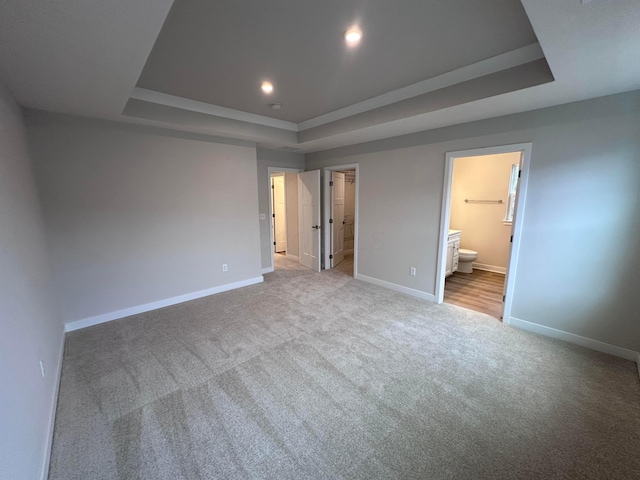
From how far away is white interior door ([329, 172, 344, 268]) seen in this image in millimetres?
5457

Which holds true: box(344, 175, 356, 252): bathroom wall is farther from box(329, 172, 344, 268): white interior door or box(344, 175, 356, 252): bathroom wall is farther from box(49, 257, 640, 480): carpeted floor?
box(49, 257, 640, 480): carpeted floor

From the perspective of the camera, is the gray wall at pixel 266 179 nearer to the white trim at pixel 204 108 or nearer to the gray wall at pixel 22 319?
the white trim at pixel 204 108

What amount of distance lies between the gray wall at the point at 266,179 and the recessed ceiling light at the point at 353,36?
3.11 meters

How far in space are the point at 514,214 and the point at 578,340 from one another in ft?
4.77

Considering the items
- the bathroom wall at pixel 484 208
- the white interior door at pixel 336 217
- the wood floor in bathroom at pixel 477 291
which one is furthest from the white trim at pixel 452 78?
the wood floor in bathroom at pixel 477 291

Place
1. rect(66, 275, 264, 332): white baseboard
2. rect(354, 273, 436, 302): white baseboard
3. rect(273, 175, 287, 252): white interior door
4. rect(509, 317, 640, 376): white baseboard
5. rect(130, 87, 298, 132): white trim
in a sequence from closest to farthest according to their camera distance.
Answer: rect(509, 317, 640, 376): white baseboard < rect(130, 87, 298, 132): white trim < rect(66, 275, 264, 332): white baseboard < rect(354, 273, 436, 302): white baseboard < rect(273, 175, 287, 252): white interior door

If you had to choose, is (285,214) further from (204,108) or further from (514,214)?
(514,214)

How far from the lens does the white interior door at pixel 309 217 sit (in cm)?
526

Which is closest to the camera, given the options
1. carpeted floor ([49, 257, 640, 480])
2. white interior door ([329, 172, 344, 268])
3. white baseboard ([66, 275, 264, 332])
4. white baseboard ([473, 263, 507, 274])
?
carpeted floor ([49, 257, 640, 480])

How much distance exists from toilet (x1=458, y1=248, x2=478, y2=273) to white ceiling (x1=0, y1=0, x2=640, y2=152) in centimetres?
278

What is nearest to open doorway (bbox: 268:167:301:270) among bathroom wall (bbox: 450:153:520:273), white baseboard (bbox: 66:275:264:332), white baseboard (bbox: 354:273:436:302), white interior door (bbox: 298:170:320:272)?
white interior door (bbox: 298:170:320:272)

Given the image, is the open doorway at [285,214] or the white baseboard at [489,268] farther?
the open doorway at [285,214]

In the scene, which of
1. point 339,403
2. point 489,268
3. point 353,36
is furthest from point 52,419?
point 489,268

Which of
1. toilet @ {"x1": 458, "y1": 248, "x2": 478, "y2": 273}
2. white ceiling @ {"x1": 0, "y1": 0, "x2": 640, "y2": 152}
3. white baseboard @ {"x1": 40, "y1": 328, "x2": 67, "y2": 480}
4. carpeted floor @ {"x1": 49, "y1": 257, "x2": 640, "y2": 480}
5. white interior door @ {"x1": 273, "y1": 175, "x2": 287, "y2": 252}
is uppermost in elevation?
white ceiling @ {"x1": 0, "y1": 0, "x2": 640, "y2": 152}
